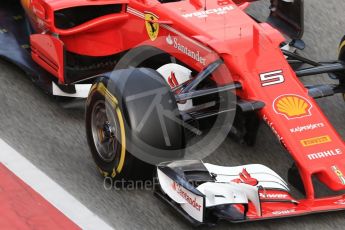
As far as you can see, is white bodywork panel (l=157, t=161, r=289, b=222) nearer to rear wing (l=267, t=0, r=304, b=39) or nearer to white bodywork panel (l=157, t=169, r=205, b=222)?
white bodywork panel (l=157, t=169, r=205, b=222)

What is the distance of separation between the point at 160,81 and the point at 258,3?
138 inches

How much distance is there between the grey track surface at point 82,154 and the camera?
18.7 ft

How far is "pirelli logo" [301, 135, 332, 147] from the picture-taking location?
579cm

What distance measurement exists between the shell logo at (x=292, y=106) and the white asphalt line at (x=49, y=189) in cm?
141

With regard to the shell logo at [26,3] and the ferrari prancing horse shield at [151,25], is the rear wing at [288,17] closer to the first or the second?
the ferrari prancing horse shield at [151,25]

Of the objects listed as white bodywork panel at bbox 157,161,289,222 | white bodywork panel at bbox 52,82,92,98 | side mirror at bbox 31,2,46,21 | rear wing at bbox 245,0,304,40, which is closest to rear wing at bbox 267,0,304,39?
rear wing at bbox 245,0,304,40

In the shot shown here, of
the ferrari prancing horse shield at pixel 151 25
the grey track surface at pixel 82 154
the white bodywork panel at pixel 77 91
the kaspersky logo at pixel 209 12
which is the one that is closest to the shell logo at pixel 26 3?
the grey track surface at pixel 82 154

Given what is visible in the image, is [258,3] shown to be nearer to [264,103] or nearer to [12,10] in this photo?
[12,10]

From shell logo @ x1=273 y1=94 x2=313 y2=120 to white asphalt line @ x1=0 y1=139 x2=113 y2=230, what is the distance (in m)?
1.41

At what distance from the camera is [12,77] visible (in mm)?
7480

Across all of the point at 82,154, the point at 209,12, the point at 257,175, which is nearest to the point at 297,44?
the point at 209,12

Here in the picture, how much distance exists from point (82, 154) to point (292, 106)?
1.58 metres

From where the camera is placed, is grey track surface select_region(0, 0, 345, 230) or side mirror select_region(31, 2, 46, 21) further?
side mirror select_region(31, 2, 46, 21)

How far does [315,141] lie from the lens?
5.83 m
